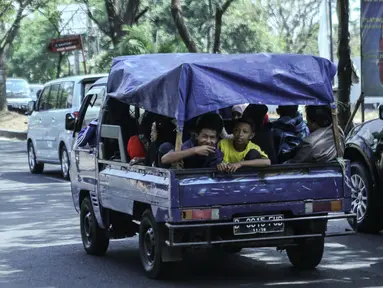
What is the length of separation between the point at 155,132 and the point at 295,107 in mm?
1410

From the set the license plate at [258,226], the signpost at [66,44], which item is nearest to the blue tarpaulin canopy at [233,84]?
the license plate at [258,226]

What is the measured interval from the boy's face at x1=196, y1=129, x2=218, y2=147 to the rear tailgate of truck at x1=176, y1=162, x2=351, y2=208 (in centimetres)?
43

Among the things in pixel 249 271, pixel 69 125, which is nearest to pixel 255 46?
pixel 69 125

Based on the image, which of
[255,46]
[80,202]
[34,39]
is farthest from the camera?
[34,39]

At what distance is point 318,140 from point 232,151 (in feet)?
2.61

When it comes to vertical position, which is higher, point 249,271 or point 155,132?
point 155,132

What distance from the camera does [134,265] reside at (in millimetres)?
9453

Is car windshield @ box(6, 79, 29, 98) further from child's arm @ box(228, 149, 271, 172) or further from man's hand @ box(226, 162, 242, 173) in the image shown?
man's hand @ box(226, 162, 242, 173)

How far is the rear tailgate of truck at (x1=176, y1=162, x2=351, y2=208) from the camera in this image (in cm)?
778

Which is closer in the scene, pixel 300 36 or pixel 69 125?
pixel 69 125

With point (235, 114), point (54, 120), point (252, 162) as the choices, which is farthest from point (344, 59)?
point (252, 162)

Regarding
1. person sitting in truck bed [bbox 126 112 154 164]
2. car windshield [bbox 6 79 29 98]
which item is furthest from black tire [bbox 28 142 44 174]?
car windshield [bbox 6 79 29 98]

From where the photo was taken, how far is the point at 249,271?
899 centimetres

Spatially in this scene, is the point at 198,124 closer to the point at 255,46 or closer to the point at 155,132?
the point at 155,132
